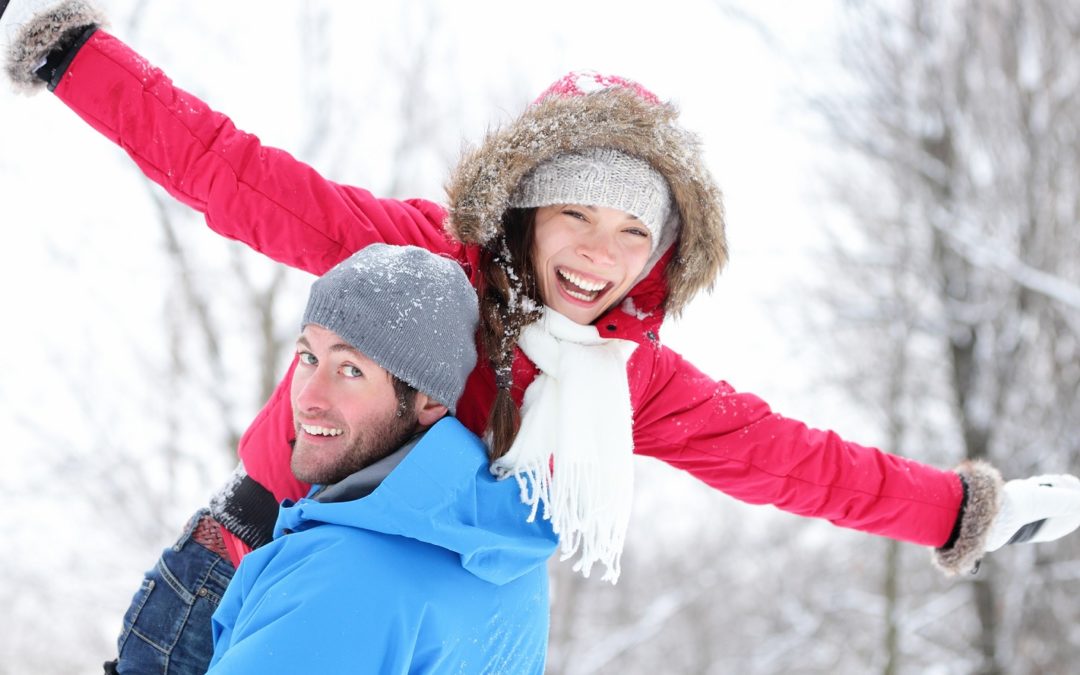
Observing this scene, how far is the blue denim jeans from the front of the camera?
7.22 feet

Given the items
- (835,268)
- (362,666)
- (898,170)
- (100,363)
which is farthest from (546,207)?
(100,363)

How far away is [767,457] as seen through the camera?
2.58m

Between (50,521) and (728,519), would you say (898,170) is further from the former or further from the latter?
(50,521)

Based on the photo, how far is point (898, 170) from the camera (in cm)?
806

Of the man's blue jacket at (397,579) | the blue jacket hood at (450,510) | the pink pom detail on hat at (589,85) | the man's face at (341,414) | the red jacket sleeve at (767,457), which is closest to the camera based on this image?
the man's blue jacket at (397,579)

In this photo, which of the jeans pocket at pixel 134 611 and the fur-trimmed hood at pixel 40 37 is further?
the jeans pocket at pixel 134 611

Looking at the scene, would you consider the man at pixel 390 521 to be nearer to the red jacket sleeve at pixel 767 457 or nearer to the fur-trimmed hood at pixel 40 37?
the red jacket sleeve at pixel 767 457


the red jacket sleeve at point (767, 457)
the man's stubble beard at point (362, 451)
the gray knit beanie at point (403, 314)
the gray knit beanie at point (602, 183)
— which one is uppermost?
the gray knit beanie at point (602, 183)

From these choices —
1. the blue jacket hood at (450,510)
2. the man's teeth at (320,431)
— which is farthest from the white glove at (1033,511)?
the man's teeth at (320,431)

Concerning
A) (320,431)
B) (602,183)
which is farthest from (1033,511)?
(320,431)

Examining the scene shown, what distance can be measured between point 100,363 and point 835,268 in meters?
7.30

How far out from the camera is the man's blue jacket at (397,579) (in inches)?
61.9

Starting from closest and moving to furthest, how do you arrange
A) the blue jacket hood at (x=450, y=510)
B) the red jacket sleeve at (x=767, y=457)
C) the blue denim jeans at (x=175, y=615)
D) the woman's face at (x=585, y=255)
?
the blue jacket hood at (x=450, y=510)
the blue denim jeans at (x=175, y=615)
the woman's face at (x=585, y=255)
the red jacket sleeve at (x=767, y=457)

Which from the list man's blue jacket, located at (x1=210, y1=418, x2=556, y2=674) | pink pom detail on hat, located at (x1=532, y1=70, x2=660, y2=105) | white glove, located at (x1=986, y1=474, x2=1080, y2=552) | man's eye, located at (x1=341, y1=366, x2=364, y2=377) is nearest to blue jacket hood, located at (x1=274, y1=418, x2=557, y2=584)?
man's blue jacket, located at (x1=210, y1=418, x2=556, y2=674)
